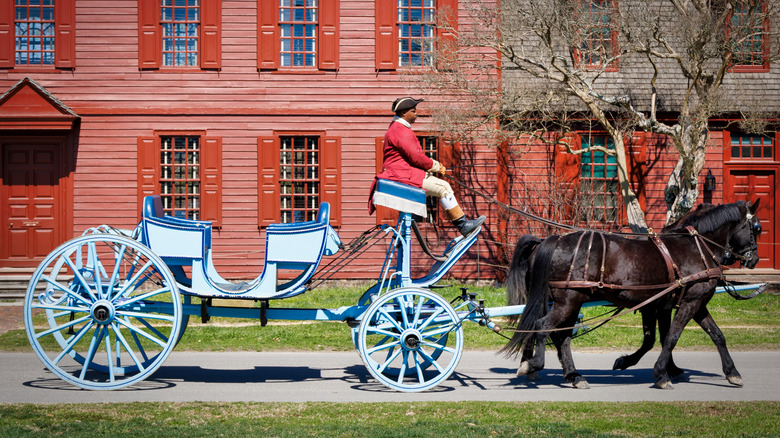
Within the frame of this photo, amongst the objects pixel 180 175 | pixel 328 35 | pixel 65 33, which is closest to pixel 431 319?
pixel 180 175

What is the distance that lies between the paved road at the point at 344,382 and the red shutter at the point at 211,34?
30.1 ft

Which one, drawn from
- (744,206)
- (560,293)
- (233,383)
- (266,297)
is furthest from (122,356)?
(744,206)

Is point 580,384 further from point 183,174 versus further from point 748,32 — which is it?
point 183,174

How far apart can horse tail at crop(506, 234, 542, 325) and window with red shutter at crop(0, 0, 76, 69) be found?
1263cm

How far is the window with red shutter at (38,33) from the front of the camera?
17.1 m

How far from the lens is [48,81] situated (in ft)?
55.8

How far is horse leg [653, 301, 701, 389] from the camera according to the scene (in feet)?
25.6

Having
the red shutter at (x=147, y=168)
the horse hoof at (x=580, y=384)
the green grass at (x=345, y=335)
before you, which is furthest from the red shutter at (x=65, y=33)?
the horse hoof at (x=580, y=384)

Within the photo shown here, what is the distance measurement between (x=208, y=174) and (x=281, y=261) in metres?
10.2

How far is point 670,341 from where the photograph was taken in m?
7.80

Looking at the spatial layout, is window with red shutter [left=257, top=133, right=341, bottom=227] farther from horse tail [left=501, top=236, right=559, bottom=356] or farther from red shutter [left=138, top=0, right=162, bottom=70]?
horse tail [left=501, top=236, right=559, bottom=356]

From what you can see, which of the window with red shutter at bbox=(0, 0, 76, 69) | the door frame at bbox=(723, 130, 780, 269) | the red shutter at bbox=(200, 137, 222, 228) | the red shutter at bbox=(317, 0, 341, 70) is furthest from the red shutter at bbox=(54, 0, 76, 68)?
the door frame at bbox=(723, 130, 780, 269)

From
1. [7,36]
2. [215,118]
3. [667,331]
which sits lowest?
[667,331]

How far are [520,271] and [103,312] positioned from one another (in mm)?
4367
